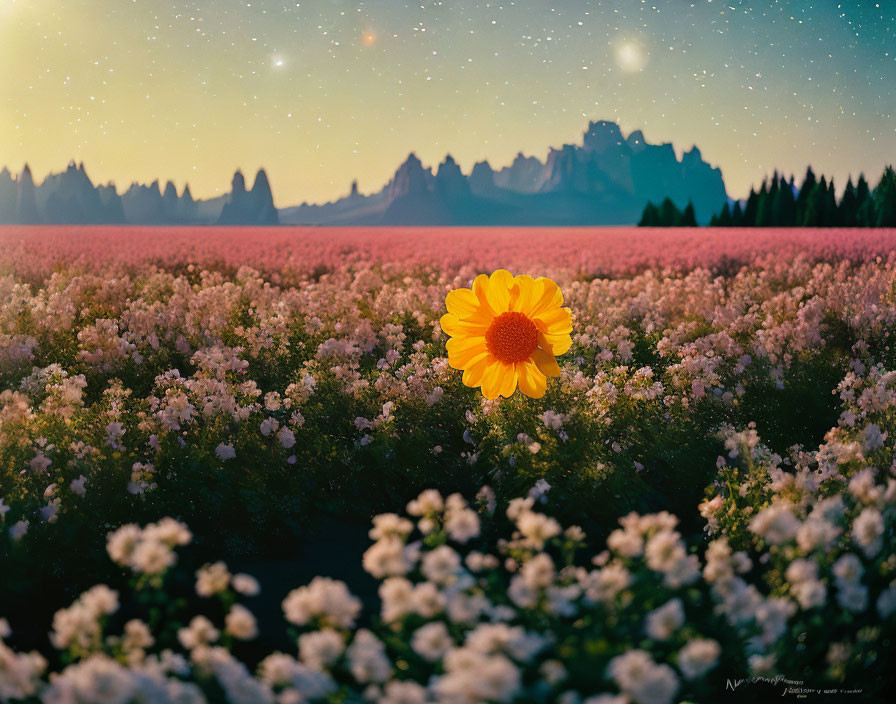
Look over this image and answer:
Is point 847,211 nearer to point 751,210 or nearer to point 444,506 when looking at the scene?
point 751,210

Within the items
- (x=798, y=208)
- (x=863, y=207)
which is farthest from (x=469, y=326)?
(x=798, y=208)

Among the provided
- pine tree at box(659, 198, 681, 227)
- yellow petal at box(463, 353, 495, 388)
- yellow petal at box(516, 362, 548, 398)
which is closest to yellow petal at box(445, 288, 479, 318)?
yellow petal at box(463, 353, 495, 388)

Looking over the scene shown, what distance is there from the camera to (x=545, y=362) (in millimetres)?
3312

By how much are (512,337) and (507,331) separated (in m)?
0.04

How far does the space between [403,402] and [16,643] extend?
7.21 ft

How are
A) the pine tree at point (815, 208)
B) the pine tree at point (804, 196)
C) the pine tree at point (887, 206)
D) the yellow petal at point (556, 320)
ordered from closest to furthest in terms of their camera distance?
the yellow petal at point (556, 320), the pine tree at point (887, 206), the pine tree at point (815, 208), the pine tree at point (804, 196)

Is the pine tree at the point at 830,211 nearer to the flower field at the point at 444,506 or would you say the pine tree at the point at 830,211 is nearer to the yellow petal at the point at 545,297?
the flower field at the point at 444,506

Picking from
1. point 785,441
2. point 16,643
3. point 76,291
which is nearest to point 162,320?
point 76,291

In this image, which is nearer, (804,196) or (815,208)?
(815,208)

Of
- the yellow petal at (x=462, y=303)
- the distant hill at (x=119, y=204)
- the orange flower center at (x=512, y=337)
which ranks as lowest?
the orange flower center at (x=512, y=337)

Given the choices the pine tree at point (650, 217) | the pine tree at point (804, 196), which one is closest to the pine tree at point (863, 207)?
the pine tree at point (804, 196)

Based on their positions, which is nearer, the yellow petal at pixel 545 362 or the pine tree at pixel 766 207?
the yellow petal at pixel 545 362

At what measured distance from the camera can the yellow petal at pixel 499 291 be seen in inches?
129

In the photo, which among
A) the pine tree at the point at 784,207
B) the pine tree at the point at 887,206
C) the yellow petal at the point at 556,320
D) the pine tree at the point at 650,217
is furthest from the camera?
the pine tree at the point at 650,217
